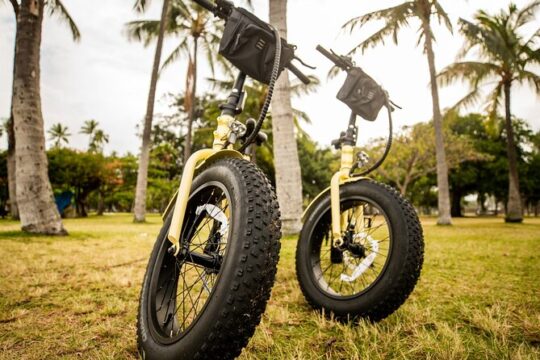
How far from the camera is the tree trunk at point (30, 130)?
7.07 m

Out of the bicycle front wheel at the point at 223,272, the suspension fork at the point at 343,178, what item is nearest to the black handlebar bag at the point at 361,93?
the suspension fork at the point at 343,178

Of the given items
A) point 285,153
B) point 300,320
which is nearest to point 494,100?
point 285,153

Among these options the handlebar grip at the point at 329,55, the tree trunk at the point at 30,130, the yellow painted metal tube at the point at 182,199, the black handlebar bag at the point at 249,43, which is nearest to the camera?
the yellow painted metal tube at the point at 182,199

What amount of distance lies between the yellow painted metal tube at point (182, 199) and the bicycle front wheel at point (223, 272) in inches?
2.0

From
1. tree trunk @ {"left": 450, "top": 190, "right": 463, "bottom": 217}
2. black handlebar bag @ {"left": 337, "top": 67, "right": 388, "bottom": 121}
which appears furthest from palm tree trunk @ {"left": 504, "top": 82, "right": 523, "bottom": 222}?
tree trunk @ {"left": 450, "top": 190, "right": 463, "bottom": 217}

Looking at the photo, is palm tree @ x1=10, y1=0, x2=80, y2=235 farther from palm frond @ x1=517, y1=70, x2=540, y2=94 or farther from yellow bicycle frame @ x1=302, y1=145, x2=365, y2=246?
palm frond @ x1=517, y1=70, x2=540, y2=94

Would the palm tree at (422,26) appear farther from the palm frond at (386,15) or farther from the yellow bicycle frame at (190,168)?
the yellow bicycle frame at (190,168)

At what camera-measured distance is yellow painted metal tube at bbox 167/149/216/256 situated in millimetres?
1598

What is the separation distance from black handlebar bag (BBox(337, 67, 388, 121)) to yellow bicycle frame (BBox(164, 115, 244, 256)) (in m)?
1.14

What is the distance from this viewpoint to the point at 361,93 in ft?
8.68

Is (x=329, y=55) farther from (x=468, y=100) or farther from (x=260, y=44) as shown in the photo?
(x=468, y=100)

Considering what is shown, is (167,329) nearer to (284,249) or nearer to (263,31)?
(263,31)

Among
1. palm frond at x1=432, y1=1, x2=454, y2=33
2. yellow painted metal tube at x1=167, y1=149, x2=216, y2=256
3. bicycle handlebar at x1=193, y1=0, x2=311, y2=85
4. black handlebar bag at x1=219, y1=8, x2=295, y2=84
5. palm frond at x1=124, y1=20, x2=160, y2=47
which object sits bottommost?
yellow painted metal tube at x1=167, y1=149, x2=216, y2=256

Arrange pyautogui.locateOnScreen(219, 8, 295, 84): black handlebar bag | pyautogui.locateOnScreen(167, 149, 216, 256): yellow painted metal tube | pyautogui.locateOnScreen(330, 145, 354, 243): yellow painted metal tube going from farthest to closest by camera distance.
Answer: pyautogui.locateOnScreen(330, 145, 354, 243): yellow painted metal tube < pyautogui.locateOnScreen(219, 8, 295, 84): black handlebar bag < pyautogui.locateOnScreen(167, 149, 216, 256): yellow painted metal tube
